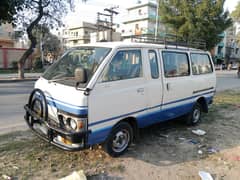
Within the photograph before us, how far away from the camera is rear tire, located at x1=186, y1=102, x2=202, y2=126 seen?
5.50 m

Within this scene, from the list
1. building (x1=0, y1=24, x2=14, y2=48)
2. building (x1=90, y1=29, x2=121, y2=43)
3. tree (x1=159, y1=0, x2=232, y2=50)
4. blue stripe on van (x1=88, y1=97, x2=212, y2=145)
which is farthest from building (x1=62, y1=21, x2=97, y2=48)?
blue stripe on van (x1=88, y1=97, x2=212, y2=145)

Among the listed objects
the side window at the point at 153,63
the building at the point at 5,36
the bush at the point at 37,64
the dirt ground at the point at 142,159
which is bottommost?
the dirt ground at the point at 142,159

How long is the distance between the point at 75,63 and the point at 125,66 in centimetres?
91

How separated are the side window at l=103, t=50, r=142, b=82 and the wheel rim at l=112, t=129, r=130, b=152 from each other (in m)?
1.00

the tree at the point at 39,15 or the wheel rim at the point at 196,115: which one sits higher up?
the tree at the point at 39,15

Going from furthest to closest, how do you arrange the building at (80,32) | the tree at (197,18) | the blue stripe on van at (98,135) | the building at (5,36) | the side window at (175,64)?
1. the building at (80,32)
2. the building at (5,36)
3. the tree at (197,18)
4. the side window at (175,64)
5. the blue stripe on van at (98,135)

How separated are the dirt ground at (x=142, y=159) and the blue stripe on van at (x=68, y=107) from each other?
963 millimetres

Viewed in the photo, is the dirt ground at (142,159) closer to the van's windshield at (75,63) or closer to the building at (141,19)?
the van's windshield at (75,63)

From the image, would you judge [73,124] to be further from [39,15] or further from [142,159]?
[39,15]

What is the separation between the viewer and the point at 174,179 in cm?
323

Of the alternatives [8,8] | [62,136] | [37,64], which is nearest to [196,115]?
[62,136]

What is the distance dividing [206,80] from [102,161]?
12.3 feet

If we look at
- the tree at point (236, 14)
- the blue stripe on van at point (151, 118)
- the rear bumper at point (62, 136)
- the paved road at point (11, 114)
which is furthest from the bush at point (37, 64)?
the rear bumper at point (62, 136)

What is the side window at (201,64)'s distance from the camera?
534cm
